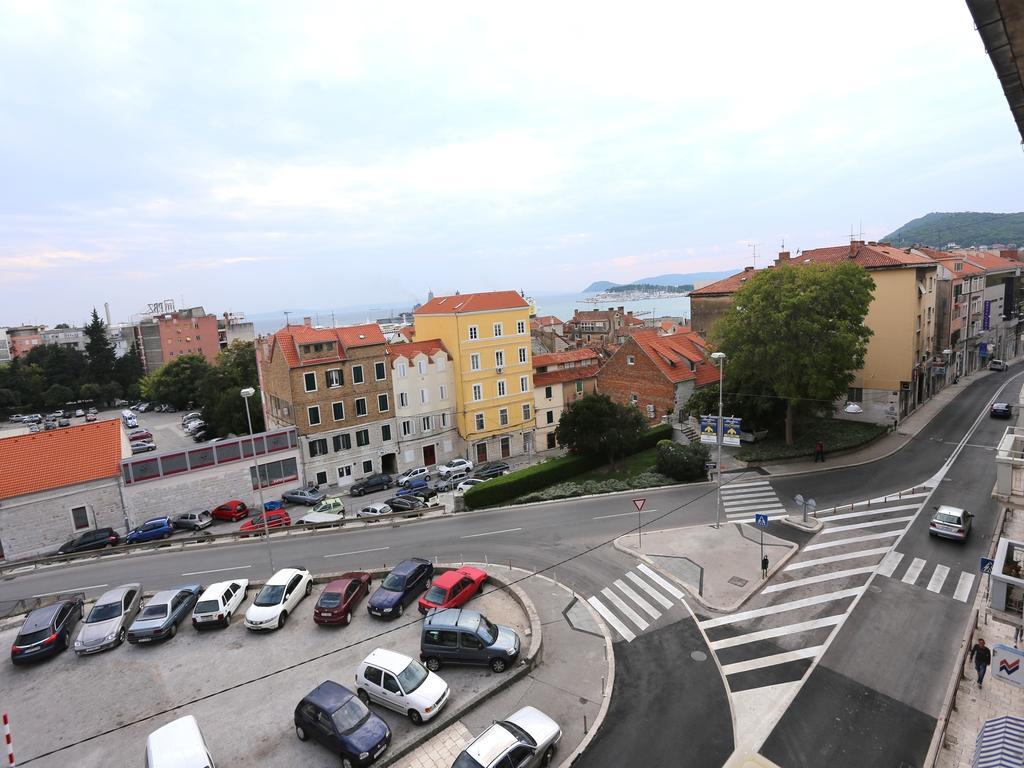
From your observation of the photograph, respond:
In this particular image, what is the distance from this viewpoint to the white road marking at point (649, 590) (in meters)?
20.3

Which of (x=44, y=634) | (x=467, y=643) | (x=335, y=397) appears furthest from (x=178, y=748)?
(x=335, y=397)

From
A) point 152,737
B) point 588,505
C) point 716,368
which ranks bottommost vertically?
point 588,505

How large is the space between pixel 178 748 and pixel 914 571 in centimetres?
2555

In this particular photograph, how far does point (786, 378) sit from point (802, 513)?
996 centimetres

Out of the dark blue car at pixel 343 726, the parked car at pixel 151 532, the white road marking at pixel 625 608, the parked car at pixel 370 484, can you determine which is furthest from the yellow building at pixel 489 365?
the dark blue car at pixel 343 726

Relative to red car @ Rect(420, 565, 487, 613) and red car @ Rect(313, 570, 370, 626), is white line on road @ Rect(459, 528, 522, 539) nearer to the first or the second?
red car @ Rect(420, 565, 487, 613)

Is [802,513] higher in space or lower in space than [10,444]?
lower

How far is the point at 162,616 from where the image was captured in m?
19.6

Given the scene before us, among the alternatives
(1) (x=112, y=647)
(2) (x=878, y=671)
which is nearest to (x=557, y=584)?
(2) (x=878, y=671)

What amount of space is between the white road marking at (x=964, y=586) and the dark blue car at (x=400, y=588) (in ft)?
65.3

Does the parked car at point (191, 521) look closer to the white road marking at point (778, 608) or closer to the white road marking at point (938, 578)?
the white road marking at point (778, 608)

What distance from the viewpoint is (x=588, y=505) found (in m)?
31.9

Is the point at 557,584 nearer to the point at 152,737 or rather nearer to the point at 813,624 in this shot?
the point at 813,624

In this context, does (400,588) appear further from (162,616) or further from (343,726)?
(162,616)
